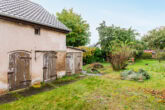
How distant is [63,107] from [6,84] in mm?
3359

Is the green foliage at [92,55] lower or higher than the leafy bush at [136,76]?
higher

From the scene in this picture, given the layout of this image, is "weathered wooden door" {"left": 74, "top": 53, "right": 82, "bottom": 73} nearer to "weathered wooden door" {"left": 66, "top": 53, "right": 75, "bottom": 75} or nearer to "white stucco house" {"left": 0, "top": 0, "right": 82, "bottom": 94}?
"weathered wooden door" {"left": 66, "top": 53, "right": 75, "bottom": 75}

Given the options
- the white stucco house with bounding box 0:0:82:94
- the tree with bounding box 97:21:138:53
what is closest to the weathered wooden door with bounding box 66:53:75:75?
the white stucco house with bounding box 0:0:82:94

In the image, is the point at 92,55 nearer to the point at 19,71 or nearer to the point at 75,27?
the point at 75,27

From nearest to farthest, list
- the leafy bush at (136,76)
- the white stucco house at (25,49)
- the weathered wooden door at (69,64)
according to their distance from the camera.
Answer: the white stucco house at (25,49) → the leafy bush at (136,76) → the weathered wooden door at (69,64)

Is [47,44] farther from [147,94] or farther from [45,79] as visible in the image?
[147,94]

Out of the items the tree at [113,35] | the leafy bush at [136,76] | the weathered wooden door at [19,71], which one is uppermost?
the tree at [113,35]

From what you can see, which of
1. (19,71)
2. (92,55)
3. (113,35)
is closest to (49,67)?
(19,71)

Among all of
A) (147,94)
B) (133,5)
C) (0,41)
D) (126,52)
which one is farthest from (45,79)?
(133,5)

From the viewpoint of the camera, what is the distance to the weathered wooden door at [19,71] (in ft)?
16.2

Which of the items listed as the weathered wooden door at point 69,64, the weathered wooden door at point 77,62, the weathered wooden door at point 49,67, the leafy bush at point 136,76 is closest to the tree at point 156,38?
the leafy bush at point 136,76

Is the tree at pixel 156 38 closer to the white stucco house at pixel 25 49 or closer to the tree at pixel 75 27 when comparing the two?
the tree at pixel 75 27

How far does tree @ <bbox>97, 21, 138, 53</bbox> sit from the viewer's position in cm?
1792

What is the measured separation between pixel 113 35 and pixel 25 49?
52.4 feet
